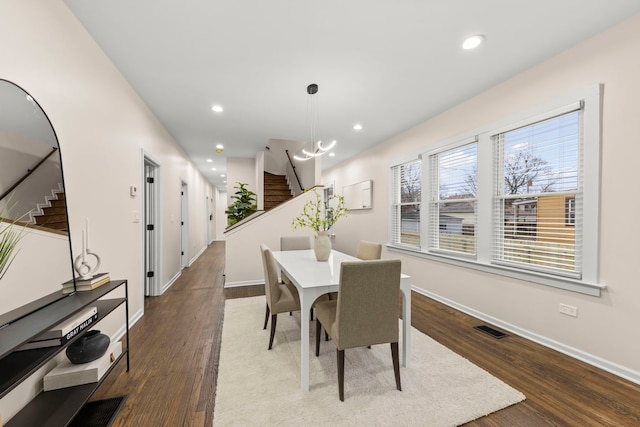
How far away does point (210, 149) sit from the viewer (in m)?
5.67

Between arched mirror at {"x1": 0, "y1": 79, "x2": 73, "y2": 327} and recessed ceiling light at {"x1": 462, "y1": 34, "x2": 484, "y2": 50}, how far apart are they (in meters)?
3.07

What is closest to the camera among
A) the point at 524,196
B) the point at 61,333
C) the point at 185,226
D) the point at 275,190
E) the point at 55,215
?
the point at 61,333

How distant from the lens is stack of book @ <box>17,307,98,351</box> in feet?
4.28

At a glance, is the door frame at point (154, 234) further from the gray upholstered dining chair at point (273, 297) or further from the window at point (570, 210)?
the window at point (570, 210)

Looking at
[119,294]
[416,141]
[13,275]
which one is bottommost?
[119,294]

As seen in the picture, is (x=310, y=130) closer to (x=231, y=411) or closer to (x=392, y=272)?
(x=392, y=272)

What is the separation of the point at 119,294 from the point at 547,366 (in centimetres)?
391

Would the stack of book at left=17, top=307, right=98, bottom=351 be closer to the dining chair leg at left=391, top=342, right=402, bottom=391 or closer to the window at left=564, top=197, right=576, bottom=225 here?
the dining chair leg at left=391, top=342, right=402, bottom=391

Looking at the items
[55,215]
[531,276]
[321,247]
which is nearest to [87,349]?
[55,215]

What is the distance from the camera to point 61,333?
52.4 inches

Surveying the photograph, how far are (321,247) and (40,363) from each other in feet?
6.59

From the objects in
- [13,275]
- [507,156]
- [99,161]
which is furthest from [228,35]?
[507,156]

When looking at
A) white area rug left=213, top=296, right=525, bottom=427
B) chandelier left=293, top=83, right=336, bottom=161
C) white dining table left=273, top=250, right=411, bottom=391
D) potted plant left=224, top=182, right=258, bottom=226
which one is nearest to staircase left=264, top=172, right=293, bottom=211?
potted plant left=224, top=182, right=258, bottom=226

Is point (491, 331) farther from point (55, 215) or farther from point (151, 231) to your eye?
point (151, 231)
